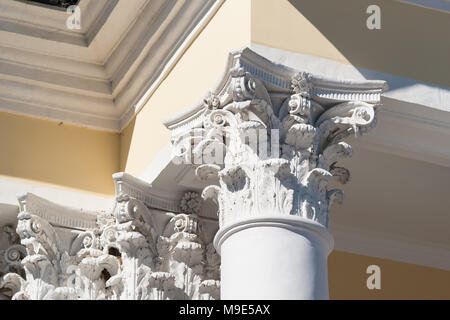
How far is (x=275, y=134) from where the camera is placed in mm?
9156

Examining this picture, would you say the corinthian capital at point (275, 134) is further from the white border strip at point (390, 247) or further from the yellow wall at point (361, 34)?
the white border strip at point (390, 247)

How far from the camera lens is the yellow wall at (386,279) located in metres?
12.6

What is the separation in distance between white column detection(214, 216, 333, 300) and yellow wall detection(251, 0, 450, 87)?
5.31ft

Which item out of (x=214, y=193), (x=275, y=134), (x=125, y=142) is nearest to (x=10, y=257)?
(x=125, y=142)

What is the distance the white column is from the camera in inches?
340

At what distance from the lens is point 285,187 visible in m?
9.04

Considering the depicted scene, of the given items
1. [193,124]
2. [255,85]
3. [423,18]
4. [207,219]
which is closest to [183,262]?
[207,219]

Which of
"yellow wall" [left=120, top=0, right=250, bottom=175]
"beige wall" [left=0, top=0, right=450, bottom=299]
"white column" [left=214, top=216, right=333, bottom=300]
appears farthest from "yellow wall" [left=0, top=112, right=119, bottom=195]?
"white column" [left=214, top=216, right=333, bottom=300]

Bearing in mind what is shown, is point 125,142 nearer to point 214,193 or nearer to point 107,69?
point 107,69

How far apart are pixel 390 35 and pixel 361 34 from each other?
31 centimetres

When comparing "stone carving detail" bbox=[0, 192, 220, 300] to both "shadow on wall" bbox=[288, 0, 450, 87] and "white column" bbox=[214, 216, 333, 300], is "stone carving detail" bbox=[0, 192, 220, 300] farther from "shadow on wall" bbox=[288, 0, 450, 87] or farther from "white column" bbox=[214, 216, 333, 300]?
"shadow on wall" bbox=[288, 0, 450, 87]

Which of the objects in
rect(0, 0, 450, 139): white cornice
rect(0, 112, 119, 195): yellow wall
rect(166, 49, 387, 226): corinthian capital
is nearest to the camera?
rect(166, 49, 387, 226): corinthian capital

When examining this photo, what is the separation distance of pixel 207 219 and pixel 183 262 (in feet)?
1.71

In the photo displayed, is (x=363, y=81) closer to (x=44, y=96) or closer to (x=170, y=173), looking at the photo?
(x=170, y=173)
